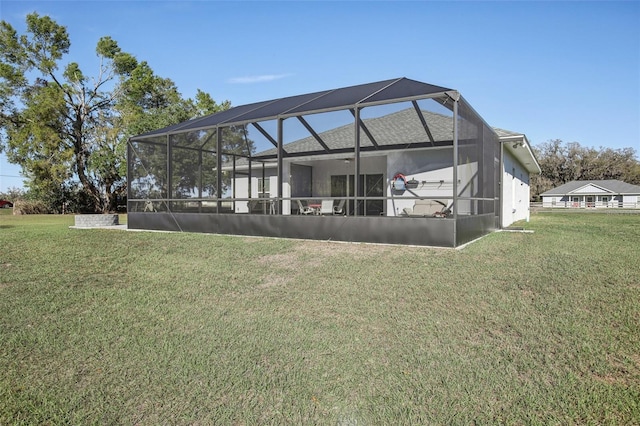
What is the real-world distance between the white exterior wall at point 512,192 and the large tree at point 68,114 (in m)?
20.2

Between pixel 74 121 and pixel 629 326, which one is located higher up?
pixel 74 121

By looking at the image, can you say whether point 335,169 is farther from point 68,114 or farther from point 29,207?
point 29,207

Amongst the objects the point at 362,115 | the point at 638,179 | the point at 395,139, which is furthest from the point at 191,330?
the point at 638,179

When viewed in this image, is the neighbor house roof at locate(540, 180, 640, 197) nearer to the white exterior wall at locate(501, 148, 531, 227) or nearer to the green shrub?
the white exterior wall at locate(501, 148, 531, 227)

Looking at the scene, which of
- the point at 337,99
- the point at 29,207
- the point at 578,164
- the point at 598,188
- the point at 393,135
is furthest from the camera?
the point at 578,164

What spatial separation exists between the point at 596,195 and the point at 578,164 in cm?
1203

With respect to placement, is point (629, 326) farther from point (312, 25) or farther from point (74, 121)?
point (74, 121)

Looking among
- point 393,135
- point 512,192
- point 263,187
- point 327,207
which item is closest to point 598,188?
point 512,192

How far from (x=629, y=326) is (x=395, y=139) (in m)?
9.63

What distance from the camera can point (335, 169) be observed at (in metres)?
15.6

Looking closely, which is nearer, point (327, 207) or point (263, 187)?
point (327, 207)

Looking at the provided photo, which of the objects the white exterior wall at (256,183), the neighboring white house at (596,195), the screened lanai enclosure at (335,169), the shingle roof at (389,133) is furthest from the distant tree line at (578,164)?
the white exterior wall at (256,183)

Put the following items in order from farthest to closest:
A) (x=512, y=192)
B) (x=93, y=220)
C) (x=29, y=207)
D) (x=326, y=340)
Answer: (x=29, y=207) → (x=512, y=192) → (x=93, y=220) → (x=326, y=340)

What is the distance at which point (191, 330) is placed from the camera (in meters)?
4.18
